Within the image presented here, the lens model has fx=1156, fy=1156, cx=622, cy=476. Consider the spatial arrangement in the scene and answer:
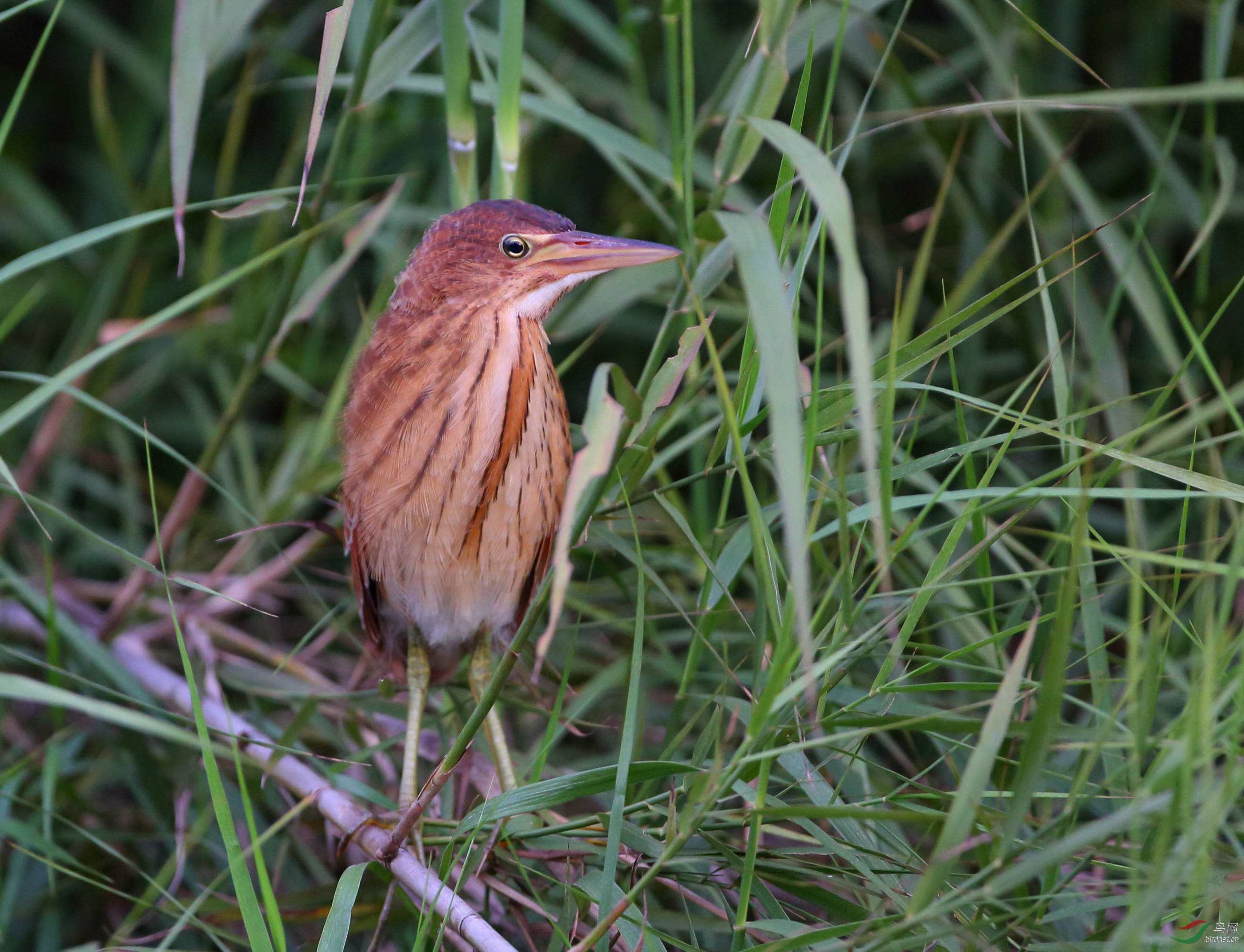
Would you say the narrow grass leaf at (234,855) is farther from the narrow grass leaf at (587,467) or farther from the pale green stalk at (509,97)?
the pale green stalk at (509,97)

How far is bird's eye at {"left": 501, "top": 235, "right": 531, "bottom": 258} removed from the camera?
5.71 ft

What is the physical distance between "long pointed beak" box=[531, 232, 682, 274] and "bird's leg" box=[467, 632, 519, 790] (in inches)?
25.0

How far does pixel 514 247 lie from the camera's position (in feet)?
5.75

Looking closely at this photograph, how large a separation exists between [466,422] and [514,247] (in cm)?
28

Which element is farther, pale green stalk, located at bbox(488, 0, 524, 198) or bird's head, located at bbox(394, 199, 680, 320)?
bird's head, located at bbox(394, 199, 680, 320)

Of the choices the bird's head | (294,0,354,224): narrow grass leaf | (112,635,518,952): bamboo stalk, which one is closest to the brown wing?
(112,635,518,952): bamboo stalk

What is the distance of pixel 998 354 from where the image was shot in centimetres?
272

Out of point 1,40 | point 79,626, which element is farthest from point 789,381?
point 1,40

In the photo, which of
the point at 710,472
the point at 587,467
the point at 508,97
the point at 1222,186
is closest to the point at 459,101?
the point at 508,97

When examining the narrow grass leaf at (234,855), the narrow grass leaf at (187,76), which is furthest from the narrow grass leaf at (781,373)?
the narrow grass leaf at (187,76)

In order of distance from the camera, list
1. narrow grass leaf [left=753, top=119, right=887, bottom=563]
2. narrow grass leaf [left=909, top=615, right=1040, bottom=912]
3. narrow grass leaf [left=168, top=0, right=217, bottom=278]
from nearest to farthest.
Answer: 1. narrow grass leaf [left=753, top=119, right=887, bottom=563]
2. narrow grass leaf [left=909, top=615, right=1040, bottom=912]
3. narrow grass leaf [left=168, top=0, right=217, bottom=278]

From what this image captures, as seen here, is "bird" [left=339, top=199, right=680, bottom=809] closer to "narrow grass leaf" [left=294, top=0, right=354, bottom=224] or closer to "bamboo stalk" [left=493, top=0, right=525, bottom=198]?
"bamboo stalk" [left=493, top=0, right=525, bottom=198]

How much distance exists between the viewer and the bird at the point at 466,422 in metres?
1.75

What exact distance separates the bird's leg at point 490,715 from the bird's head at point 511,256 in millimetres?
596
